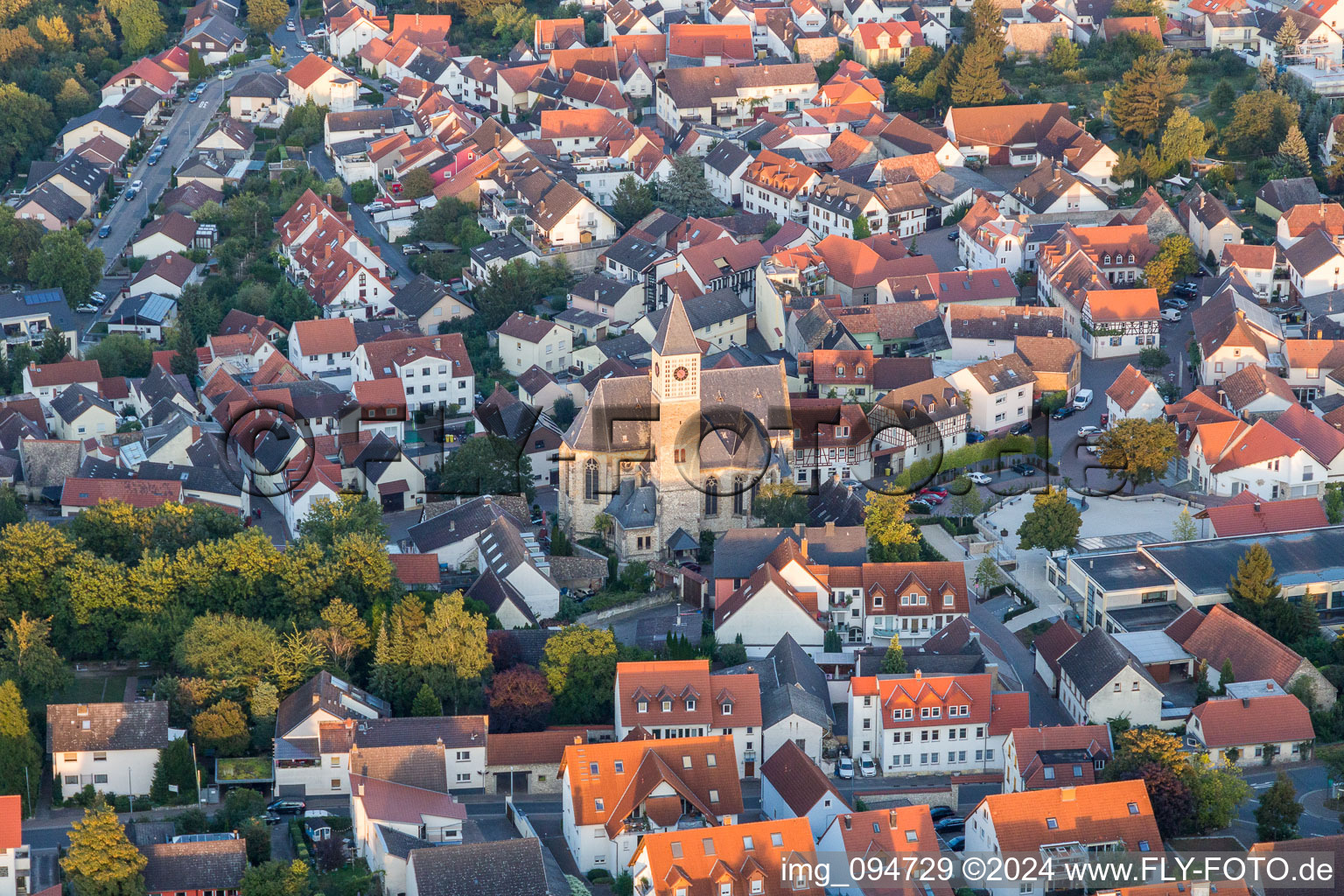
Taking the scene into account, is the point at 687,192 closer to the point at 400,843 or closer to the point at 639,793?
the point at 639,793

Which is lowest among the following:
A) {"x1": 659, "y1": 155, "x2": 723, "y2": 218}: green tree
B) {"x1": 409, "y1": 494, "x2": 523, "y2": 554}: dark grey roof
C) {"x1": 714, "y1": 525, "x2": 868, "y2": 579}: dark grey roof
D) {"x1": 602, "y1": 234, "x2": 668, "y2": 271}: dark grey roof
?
{"x1": 714, "y1": 525, "x2": 868, "y2": 579}: dark grey roof

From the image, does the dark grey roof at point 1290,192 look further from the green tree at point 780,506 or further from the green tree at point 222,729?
the green tree at point 222,729

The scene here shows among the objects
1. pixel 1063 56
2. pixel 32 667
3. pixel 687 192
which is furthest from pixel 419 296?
pixel 1063 56

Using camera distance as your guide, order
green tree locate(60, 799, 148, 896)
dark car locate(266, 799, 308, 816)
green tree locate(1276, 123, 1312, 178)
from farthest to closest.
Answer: green tree locate(1276, 123, 1312, 178)
dark car locate(266, 799, 308, 816)
green tree locate(60, 799, 148, 896)

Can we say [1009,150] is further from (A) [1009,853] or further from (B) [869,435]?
(A) [1009,853]

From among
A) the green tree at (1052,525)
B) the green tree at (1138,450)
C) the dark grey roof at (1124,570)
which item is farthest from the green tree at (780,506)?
the green tree at (1138,450)

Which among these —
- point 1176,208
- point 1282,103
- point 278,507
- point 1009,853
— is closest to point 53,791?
point 278,507

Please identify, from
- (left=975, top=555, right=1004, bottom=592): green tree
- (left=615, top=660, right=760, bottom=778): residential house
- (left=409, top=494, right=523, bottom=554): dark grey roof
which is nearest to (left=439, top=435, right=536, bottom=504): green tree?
(left=409, top=494, right=523, bottom=554): dark grey roof

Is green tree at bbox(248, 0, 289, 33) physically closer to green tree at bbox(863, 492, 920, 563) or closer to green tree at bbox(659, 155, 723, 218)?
green tree at bbox(659, 155, 723, 218)
